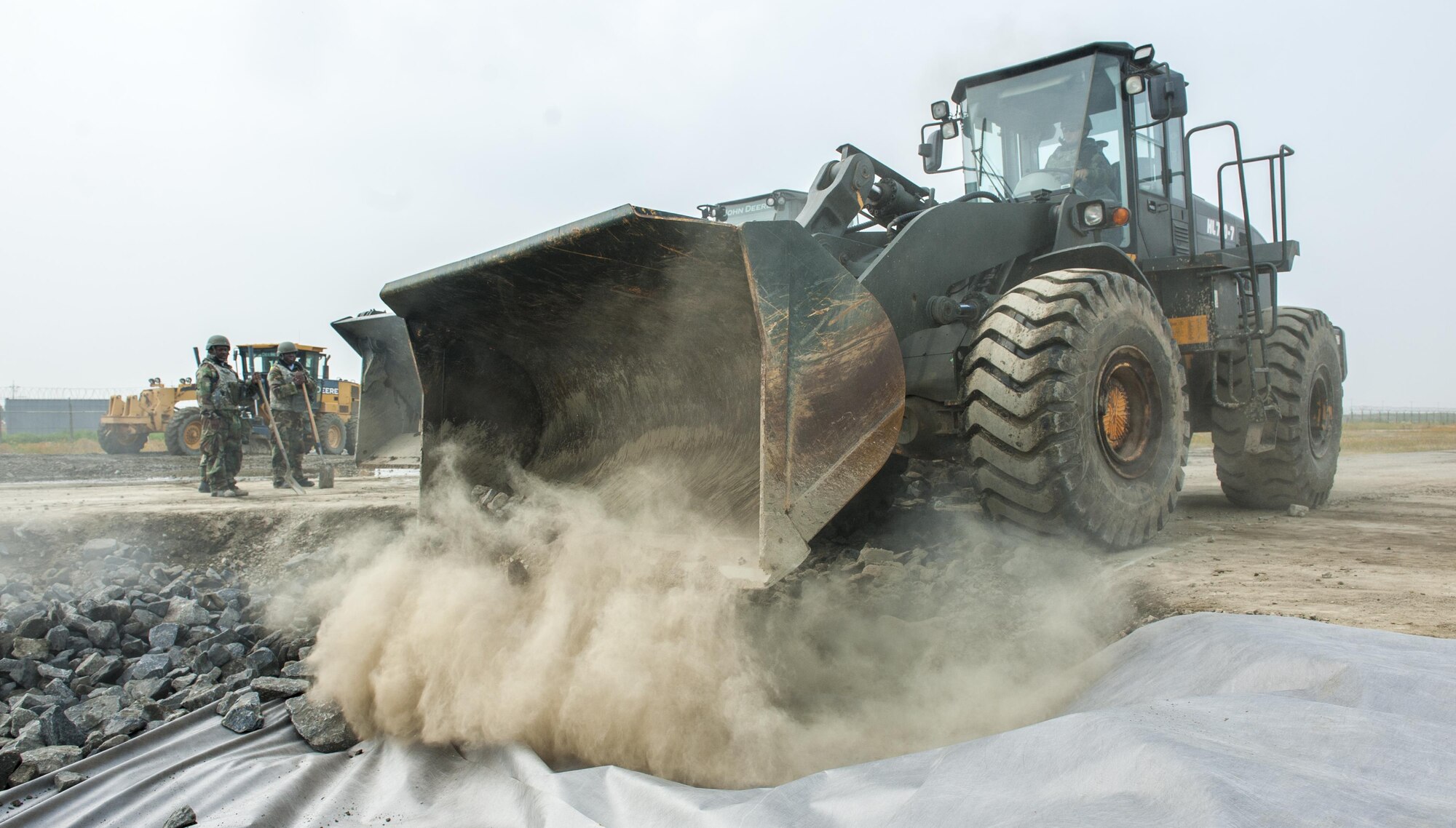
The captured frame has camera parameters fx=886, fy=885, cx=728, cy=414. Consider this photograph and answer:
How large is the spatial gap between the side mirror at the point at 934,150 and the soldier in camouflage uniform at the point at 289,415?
24.5 feet

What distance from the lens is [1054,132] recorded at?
5.58 m

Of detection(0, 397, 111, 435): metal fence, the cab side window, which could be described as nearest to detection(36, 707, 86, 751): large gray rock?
the cab side window

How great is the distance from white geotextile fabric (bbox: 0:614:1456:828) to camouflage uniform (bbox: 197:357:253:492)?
20.9 ft

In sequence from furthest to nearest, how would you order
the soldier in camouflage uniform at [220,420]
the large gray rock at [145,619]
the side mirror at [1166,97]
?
the soldier in camouflage uniform at [220,420], the side mirror at [1166,97], the large gray rock at [145,619]

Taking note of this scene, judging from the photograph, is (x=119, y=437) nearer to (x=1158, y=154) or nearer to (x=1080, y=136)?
(x=1080, y=136)

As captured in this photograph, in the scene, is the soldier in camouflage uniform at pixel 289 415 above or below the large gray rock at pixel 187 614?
above

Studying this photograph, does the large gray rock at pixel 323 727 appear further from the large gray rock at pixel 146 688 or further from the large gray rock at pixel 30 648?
the large gray rock at pixel 30 648

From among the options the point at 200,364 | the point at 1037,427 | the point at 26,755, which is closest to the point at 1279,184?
the point at 1037,427

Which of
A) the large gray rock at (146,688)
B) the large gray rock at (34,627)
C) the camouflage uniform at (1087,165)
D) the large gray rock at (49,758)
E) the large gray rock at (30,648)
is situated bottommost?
the large gray rock at (49,758)

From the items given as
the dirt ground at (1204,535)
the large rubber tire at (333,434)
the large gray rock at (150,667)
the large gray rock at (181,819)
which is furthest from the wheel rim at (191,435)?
the large gray rock at (181,819)

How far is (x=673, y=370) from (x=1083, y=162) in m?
3.21

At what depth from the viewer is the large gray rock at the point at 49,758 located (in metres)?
2.87

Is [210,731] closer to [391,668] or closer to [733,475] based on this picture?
[391,668]

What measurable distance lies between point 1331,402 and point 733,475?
565cm
